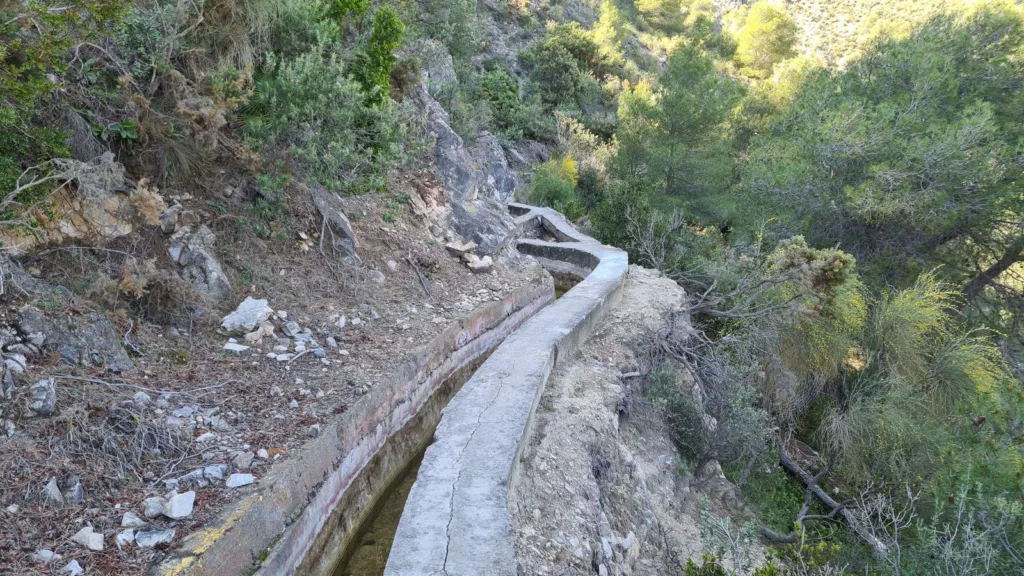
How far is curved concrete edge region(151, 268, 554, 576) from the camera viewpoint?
10.4 feet

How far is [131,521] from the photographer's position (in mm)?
3148

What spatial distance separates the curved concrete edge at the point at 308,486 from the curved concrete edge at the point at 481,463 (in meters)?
0.87

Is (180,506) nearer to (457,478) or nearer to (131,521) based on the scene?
(131,521)

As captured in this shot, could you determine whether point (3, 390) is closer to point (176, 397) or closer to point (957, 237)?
point (176, 397)

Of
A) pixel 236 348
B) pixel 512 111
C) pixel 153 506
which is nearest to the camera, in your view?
pixel 153 506

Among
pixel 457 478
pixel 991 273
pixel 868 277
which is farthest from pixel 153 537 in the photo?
pixel 991 273

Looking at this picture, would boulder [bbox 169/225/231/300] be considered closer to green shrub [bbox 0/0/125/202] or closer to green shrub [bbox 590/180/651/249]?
green shrub [bbox 0/0/125/202]

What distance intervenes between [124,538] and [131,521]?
119 mm

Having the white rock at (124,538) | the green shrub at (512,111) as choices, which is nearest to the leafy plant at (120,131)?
the white rock at (124,538)

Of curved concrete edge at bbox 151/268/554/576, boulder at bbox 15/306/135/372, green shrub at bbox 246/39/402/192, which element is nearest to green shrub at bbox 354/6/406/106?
green shrub at bbox 246/39/402/192

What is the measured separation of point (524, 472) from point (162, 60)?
543 cm

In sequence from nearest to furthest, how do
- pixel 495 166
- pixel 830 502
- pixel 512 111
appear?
pixel 830 502, pixel 495 166, pixel 512 111

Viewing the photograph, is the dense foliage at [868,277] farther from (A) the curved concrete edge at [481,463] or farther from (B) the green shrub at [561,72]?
(B) the green shrub at [561,72]

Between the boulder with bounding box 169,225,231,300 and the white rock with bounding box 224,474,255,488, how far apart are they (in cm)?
234
